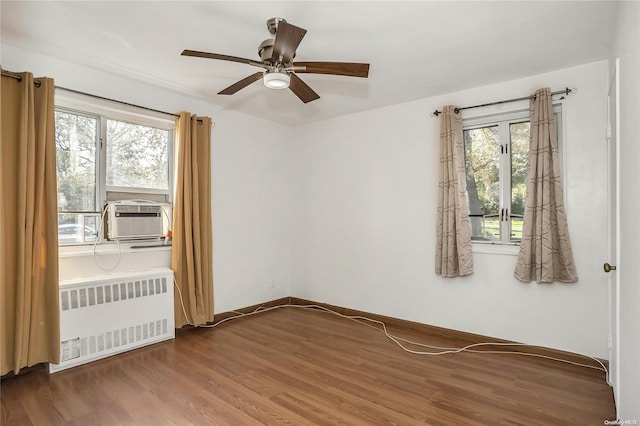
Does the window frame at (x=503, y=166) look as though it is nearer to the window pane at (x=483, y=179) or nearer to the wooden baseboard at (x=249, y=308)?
the window pane at (x=483, y=179)

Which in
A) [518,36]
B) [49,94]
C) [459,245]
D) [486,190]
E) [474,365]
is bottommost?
[474,365]

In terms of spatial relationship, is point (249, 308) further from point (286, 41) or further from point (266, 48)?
point (286, 41)

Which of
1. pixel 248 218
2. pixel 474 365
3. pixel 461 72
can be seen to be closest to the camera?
pixel 474 365

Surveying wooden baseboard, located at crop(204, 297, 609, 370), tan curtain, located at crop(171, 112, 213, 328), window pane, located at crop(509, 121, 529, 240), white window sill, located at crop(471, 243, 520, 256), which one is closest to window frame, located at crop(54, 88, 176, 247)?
tan curtain, located at crop(171, 112, 213, 328)

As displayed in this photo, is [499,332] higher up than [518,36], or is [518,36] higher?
[518,36]

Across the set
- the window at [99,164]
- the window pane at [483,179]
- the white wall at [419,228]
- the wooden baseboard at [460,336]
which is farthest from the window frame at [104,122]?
the window pane at [483,179]

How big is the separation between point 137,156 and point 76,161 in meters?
0.54

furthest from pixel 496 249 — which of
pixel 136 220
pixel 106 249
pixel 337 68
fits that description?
pixel 106 249

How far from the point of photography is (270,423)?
198cm

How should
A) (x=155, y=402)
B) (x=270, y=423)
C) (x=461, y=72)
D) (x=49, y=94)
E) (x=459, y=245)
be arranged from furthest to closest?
1. (x=459, y=245)
2. (x=461, y=72)
3. (x=49, y=94)
4. (x=155, y=402)
5. (x=270, y=423)

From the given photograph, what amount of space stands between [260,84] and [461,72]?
1903 mm

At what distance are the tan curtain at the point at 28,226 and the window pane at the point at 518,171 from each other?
3.98 metres

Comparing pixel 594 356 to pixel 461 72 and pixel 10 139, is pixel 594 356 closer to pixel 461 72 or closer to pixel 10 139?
pixel 461 72

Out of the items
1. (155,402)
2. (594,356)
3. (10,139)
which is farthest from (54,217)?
(594,356)
